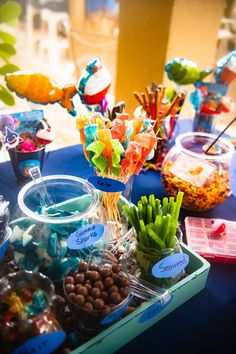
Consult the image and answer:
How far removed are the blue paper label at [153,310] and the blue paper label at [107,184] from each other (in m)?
0.23

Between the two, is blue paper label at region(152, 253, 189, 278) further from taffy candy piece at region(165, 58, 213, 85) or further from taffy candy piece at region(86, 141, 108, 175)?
taffy candy piece at region(165, 58, 213, 85)

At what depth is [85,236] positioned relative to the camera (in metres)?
0.64

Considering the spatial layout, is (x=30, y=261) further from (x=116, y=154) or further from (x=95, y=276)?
(x=116, y=154)

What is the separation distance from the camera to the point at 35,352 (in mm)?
507

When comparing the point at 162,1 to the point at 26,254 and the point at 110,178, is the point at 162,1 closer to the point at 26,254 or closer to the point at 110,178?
the point at 110,178

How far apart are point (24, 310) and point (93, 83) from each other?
2.22 feet

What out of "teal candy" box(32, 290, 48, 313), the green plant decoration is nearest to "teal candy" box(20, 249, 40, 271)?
"teal candy" box(32, 290, 48, 313)

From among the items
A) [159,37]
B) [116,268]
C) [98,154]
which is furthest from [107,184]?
[159,37]

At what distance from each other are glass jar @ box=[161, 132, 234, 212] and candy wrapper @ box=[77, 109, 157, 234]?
8.9 inches

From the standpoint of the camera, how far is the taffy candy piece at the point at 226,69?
1.20 meters

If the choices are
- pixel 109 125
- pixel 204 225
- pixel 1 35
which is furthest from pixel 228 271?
pixel 1 35

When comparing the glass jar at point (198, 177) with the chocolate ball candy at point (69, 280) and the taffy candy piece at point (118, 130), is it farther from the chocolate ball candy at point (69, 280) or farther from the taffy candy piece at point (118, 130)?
the chocolate ball candy at point (69, 280)

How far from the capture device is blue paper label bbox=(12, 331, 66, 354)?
19.4 inches

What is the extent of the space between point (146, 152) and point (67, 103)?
0.41 metres
